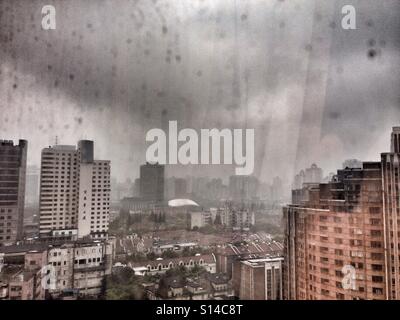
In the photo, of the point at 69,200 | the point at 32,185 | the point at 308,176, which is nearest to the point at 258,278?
the point at 308,176

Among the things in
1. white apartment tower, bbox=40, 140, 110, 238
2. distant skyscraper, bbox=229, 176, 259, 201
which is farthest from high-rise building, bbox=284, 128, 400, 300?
white apartment tower, bbox=40, 140, 110, 238

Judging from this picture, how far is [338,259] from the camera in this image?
5.95ft

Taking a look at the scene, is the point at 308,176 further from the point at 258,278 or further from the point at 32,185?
the point at 32,185

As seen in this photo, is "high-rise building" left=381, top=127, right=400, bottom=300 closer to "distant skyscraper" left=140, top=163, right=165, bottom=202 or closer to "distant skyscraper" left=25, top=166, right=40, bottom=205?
"distant skyscraper" left=140, top=163, right=165, bottom=202

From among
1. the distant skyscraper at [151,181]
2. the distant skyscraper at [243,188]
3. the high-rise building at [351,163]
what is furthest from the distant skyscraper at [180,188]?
the high-rise building at [351,163]

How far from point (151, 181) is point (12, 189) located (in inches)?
35.8

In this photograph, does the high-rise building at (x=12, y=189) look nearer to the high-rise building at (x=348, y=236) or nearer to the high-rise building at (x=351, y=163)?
the high-rise building at (x=348, y=236)

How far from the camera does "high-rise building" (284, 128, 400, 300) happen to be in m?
1.72

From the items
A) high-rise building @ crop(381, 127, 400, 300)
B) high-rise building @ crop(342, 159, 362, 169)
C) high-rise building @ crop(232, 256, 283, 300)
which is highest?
high-rise building @ crop(342, 159, 362, 169)

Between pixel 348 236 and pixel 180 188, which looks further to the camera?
pixel 180 188

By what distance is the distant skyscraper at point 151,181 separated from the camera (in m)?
1.83

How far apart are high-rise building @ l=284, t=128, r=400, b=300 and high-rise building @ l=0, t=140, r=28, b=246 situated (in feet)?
5.77

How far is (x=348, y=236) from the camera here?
179 centimetres

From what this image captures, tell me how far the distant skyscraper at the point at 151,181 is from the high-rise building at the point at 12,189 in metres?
0.78
